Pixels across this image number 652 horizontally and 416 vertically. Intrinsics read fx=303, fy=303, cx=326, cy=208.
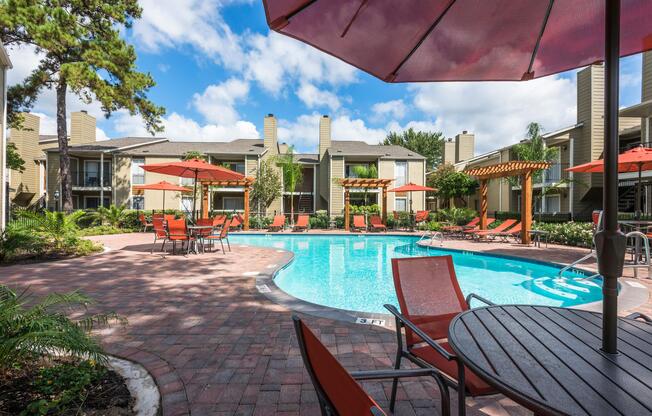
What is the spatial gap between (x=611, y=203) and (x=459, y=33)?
179 cm

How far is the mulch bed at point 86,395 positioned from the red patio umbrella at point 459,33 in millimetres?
2853

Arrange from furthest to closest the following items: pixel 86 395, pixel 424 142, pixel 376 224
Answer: pixel 424 142 → pixel 376 224 → pixel 86 395

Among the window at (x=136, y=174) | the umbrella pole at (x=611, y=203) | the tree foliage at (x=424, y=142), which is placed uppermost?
the tree foliage at (x=424, y=142)

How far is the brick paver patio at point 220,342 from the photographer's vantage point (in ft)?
7.42

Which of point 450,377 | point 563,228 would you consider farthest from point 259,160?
point 450,377

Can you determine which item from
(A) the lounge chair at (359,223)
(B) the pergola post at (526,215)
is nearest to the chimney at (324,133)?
(A) the lounge chair at (359,223)

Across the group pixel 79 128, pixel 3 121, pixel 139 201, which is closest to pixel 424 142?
pixel 139 201

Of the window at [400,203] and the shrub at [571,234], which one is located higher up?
the window at [400,203]

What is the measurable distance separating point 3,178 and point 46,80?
1225 cm

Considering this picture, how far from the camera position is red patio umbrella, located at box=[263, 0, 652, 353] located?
7.20 feet

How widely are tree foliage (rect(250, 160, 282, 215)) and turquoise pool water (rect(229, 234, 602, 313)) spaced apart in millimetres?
12024

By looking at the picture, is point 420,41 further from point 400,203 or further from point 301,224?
point 400,203

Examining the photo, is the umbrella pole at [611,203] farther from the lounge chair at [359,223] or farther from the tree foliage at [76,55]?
the tree foliage at [76,55]

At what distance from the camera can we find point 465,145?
31078 millimetres
